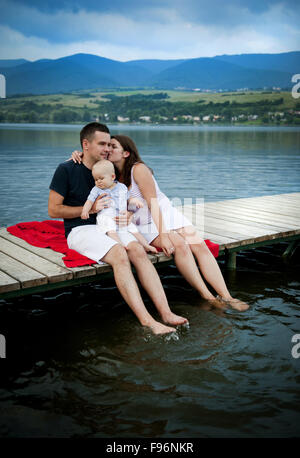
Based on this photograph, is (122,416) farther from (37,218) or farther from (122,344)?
(37,218)

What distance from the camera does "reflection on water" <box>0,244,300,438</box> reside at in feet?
9.37

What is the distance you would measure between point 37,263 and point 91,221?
0.73 metres

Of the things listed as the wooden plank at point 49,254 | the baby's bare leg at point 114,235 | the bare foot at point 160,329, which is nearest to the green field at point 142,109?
the wooden plank at point 49,254

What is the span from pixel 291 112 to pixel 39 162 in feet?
271

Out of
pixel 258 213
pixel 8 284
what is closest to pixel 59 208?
pixel 8 284

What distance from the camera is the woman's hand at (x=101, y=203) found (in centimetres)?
433

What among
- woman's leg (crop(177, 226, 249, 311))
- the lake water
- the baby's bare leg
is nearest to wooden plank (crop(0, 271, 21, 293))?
the lake water

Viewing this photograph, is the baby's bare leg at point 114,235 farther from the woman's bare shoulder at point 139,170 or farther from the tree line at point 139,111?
the tree line at point 139,111

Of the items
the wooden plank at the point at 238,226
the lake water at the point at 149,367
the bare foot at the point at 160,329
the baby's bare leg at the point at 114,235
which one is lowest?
the lake water at the point at 149,367

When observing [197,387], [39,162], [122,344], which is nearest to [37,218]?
[122,344]

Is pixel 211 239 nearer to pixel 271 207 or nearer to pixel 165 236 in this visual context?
pixel 165 236

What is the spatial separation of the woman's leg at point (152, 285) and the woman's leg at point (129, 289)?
0.43 feet

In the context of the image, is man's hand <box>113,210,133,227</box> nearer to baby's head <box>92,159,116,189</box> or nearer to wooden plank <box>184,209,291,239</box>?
baby's head <box>92,159,116,189</box>

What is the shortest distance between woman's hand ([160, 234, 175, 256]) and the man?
1.11 feet
